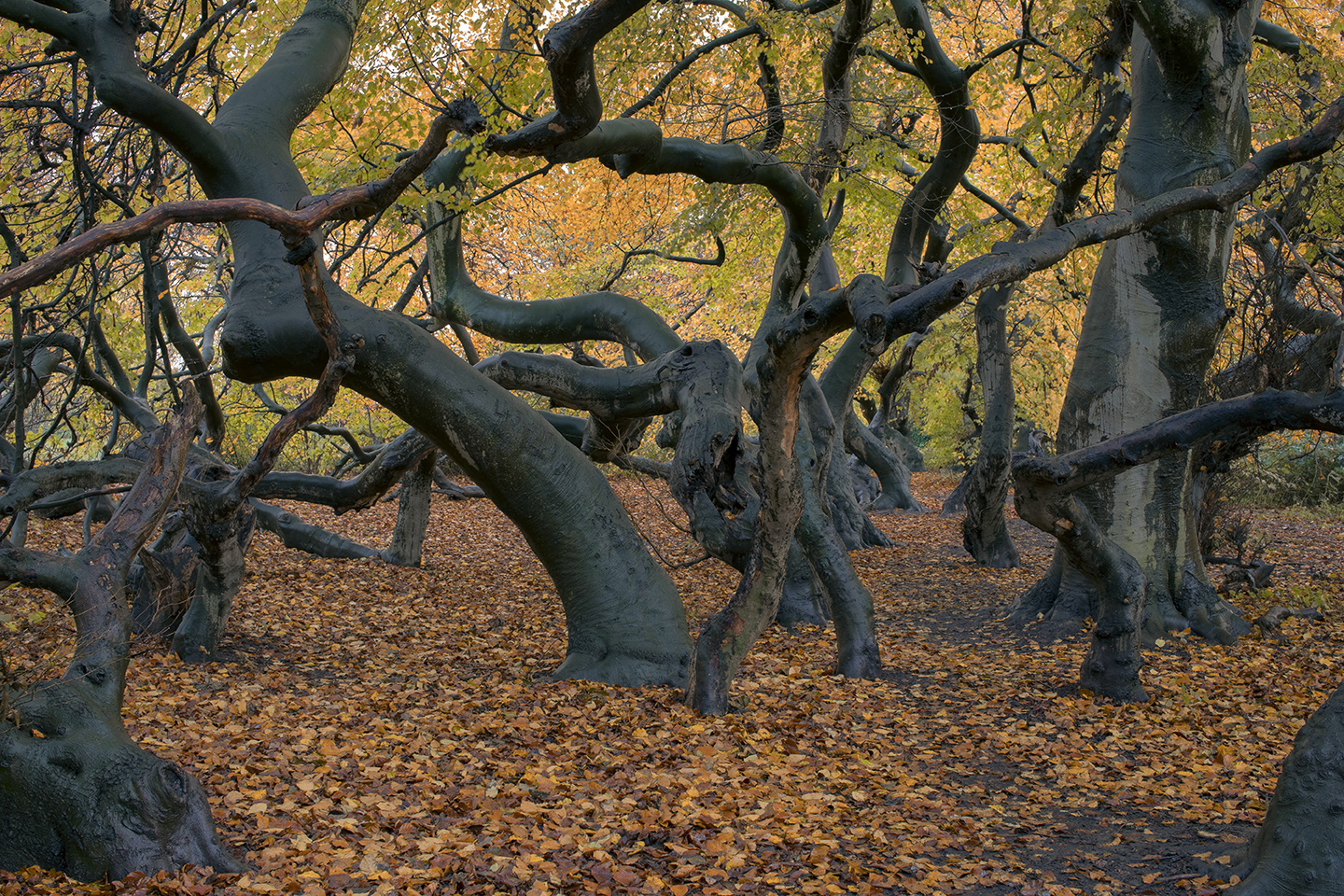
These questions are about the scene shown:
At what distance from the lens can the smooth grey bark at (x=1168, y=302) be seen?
7.38 m

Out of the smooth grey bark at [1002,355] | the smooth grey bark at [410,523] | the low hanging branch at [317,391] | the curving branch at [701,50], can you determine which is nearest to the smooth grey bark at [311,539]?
the smooth grey bark at [410,523]

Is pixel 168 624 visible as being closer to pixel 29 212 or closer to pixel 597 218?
pixel 29 212

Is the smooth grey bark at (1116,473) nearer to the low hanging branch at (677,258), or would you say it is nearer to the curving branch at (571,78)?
the curving branch at (571,78)

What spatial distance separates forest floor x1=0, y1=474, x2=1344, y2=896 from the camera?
12.2 ft

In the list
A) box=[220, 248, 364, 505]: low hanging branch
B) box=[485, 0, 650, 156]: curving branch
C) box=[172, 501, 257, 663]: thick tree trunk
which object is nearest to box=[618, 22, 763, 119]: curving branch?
box=[485, 0, 650, 156]: curving branch

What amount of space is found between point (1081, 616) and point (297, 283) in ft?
22.6

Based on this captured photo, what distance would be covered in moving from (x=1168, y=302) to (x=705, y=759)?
5476 millimetres

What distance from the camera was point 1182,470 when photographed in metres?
7.55

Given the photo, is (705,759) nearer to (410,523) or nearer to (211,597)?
(211,597)

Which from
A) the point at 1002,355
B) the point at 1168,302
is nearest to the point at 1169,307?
the point at 1168,302

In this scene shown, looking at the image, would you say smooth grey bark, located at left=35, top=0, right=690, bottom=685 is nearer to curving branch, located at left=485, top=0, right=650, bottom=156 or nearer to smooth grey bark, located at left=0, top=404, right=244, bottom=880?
curving branch, located at left=485, top=0, right=650, bottom=156

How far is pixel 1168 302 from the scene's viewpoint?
751 cm

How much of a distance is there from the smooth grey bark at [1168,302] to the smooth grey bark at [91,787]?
6881 mm

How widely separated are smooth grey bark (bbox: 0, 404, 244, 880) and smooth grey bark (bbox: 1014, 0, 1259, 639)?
6.88 metres
